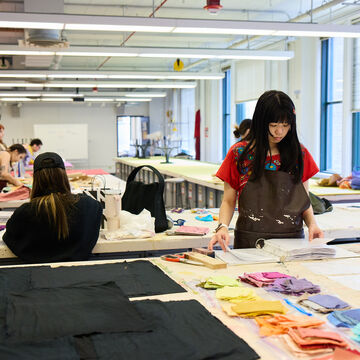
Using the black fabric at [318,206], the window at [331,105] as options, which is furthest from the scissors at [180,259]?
the window at [331,105]

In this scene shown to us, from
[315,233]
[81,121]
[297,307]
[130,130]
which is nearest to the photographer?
[297,307]

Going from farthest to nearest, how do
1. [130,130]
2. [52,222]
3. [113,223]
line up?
[130,130] < [113,223] < [52,222]

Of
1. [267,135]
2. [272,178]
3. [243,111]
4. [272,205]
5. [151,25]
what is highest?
[151,25]

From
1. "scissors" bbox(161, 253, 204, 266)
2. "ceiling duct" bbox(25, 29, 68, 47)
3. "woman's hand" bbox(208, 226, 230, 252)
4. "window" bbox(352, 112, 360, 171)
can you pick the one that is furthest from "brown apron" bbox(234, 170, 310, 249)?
"window" bbox(352, 112, 360, 171)

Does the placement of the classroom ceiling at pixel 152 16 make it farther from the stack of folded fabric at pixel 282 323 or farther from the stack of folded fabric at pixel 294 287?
the stack of folded fabric at pixel 282 323

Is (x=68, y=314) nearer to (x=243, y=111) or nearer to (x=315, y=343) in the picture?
(x=315, y=343)

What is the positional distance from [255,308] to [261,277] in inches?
14.8

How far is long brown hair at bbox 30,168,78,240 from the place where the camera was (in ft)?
9.27

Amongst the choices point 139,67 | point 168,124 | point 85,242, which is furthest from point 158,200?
point 168,124

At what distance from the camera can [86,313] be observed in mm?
1602

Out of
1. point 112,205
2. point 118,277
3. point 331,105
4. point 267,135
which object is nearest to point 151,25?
point 112,205

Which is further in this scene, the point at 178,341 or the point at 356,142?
the point at 356,142

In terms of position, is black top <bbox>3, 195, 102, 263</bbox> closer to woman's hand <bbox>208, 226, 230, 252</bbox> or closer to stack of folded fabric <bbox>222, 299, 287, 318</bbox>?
woman's hand <bbox>208, 226, 230, 252</bbox>

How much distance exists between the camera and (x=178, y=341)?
1441 mm
